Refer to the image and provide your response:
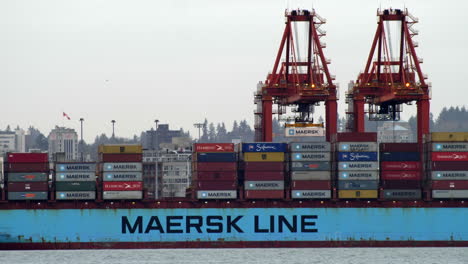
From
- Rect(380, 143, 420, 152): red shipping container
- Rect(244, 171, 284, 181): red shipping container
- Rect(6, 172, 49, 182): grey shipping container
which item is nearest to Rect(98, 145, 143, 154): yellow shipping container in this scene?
Rect(6, 172, 49, 182): grey shipping container

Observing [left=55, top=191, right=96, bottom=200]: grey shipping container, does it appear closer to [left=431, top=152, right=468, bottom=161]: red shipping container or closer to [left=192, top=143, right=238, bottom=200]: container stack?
[left=192, top=143, right=238, bottom=200]: container stack

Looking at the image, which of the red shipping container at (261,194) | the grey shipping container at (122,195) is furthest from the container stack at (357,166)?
the grey shipping container at (122,195)

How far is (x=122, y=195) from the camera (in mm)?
99500

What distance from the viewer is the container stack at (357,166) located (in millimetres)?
99312

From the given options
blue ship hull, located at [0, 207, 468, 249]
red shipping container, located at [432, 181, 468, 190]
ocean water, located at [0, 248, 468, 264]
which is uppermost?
red shipping container, located at [432, 181, 468, 190]

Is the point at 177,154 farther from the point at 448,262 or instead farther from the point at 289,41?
the point at 448,262

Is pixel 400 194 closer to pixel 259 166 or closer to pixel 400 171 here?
pixel 400 171

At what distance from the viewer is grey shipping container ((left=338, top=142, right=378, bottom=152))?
99562 mm

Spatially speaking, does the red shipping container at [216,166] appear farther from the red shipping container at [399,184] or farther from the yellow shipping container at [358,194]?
the red shipping container at [399,184]

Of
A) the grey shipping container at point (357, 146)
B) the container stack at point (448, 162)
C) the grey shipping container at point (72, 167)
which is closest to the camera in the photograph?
the grey shipping container at point (72, 167)

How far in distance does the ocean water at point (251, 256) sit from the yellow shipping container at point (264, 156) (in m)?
7.99

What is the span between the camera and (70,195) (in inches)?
3900

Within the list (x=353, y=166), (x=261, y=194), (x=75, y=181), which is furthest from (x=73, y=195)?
(x=353, y=166)

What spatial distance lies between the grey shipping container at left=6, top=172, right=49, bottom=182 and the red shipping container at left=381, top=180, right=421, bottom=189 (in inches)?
1154
